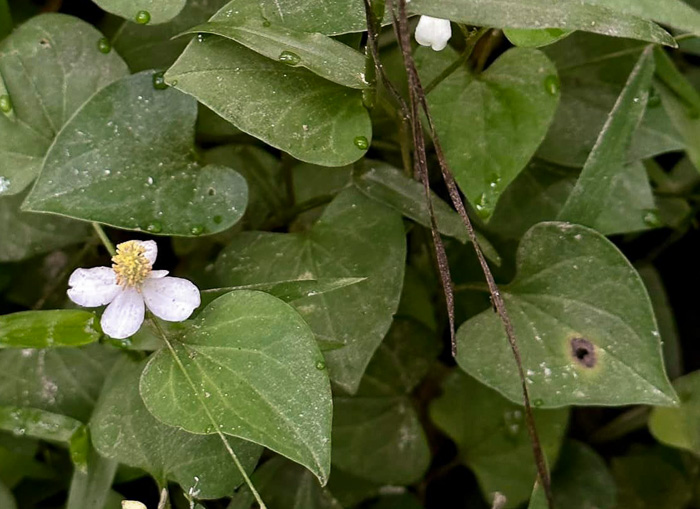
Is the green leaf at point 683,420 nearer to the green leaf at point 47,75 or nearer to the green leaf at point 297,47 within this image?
the green leaf at point 297,47

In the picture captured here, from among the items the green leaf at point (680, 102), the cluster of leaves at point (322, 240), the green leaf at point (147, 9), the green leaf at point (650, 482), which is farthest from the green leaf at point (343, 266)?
the green leaf at point (650, 482)

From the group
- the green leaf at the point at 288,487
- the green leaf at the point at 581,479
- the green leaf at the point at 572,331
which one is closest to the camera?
the green leaf at the point at 572,331

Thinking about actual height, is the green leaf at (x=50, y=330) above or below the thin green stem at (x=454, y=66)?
below

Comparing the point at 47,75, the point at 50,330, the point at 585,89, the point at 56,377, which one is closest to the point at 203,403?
the point at 50,330

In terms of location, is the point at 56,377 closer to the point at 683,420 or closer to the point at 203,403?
the point at 203,403

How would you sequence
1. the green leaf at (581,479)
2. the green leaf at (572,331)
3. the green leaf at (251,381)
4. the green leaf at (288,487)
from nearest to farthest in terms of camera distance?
the green leaf at (251,381)
the green leaf at (572,331)
the green leaf at (288,487)
the green leaf at (581,479)

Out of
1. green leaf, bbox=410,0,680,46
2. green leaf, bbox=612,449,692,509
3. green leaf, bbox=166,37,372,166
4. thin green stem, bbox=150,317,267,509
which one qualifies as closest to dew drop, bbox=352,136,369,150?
green leaf, bbox=166,37,372,166
